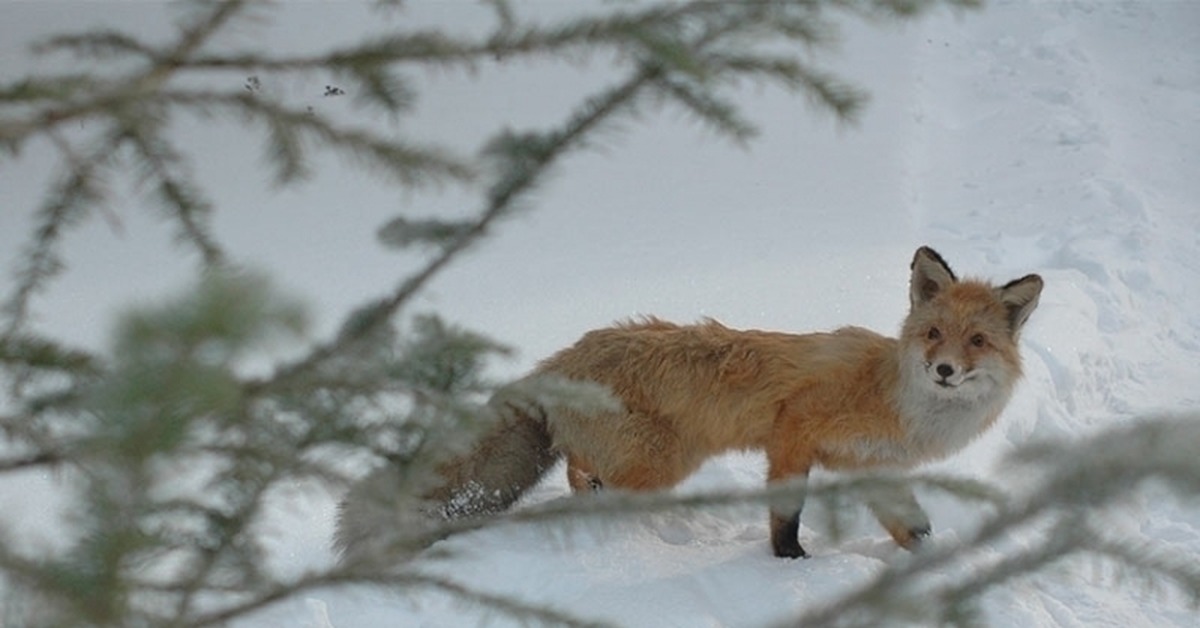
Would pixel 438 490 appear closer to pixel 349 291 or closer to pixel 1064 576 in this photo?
pixel 349 291

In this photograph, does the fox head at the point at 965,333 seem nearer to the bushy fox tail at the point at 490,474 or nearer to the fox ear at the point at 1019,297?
the fox ear at the point at 1019,297

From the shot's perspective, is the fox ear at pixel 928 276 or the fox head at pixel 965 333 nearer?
the fox head at pixel 965 333

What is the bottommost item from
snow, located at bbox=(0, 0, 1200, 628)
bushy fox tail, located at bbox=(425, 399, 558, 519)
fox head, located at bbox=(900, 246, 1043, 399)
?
snow, located at bbox=(0, 0, 1200, 628)

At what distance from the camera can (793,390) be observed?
4547 millimetres

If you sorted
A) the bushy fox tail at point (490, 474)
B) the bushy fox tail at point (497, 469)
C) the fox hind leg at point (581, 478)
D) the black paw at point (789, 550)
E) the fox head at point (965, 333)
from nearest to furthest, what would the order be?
the bushy fox tail at point (490, 474)
the bushy fox tail at point (497, 469)
the fox head at point (965, 333)
the black paw at point (789, 550)
the fox hind leg at point (581, 478)

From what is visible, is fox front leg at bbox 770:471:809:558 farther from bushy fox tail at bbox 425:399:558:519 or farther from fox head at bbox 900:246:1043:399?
bushy fox tail at bbox 425:399:558:519

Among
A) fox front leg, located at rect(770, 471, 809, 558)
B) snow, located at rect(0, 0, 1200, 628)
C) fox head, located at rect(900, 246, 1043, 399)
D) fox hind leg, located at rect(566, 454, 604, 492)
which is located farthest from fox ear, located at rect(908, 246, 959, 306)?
fox hind leg, located at rect(566, 454, 604, 492)

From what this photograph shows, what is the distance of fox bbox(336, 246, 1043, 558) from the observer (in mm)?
4414

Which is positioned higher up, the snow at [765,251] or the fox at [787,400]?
the fox at [787,400]

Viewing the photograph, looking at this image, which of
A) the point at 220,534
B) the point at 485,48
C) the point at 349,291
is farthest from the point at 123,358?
the point at 349,291

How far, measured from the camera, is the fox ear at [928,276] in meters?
4.51

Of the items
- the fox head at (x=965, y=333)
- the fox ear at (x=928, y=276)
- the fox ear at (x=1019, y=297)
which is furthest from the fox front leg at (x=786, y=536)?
the fox ear at (x=1019, y=297)

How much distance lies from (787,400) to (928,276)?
0.65 meters

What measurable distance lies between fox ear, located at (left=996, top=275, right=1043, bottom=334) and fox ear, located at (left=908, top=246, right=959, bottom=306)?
7.5 inches
